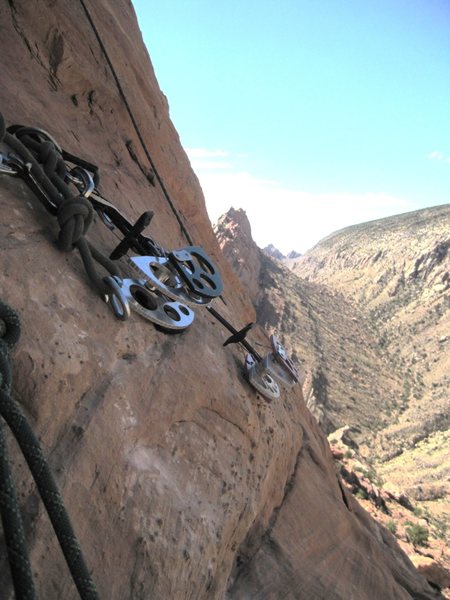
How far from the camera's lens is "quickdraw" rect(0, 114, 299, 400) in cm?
247

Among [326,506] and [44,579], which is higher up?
[44,579]

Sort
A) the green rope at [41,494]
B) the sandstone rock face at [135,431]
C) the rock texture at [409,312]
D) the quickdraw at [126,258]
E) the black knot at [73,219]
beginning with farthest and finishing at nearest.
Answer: the rock texture at [409,312] < the quickdraw at [126,258] < the black knot at [73,219] < the sandstone rock face at [135,431] < the green rope at [41,494]

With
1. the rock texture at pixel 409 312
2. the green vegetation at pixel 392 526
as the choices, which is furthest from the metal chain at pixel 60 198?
the rock texture at pixel 409 312

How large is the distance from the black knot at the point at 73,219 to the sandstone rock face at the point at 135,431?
0.11 m

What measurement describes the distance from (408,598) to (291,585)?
6.39ft

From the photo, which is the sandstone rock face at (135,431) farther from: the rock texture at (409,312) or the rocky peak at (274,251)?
the rocky peak at (274,251)

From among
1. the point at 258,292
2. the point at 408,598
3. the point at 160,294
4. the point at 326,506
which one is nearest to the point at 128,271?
the point at 160,294

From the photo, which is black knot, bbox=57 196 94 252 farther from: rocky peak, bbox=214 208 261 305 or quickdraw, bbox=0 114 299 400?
rocky peak, bbox=214 208 261 305

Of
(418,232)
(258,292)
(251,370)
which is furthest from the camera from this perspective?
(418,232)

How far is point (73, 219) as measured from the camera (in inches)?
94.2

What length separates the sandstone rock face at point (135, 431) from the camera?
205cm

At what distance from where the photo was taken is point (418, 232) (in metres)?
74.4

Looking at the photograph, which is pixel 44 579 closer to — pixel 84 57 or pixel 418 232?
pixel 84 57

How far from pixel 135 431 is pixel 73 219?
1.18m
